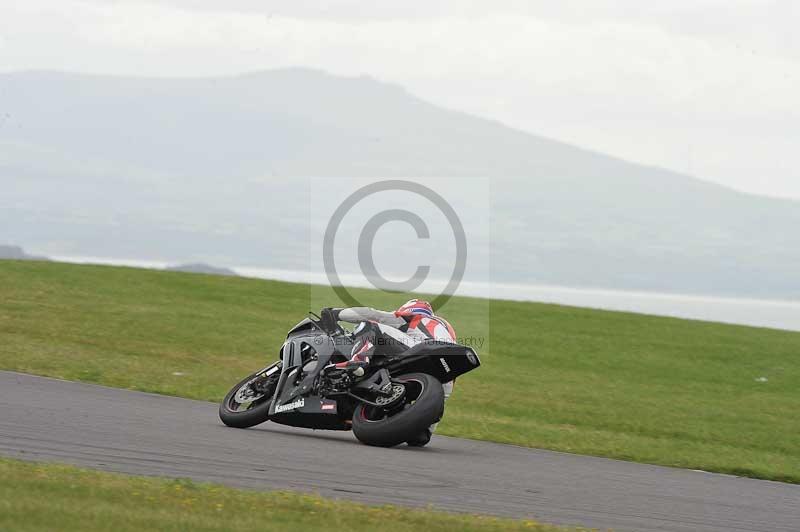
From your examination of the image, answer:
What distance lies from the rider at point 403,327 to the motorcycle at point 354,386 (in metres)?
0.06

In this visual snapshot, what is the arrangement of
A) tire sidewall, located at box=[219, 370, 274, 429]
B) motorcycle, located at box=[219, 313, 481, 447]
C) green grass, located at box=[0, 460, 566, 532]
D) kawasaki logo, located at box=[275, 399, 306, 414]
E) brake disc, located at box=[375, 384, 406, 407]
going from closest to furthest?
green grass, located at box=[0, 460, 566, 532] → motorcycle, located at box=[219, 313, 481, 447] → brake disc, located at box=[375, 384, 406, 407] → kawasaki logo, located at box=[275, 399, 306, 414] → tire sidewall, located at box=[219, 370, 274, 429]

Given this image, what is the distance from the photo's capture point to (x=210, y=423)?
42.1ft

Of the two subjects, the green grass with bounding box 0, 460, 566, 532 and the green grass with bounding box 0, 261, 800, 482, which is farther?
the green grass with bounding box 0, 261, 800, 482

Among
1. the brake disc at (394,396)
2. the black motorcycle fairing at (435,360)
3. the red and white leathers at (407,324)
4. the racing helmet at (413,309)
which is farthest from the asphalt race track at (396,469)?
the racing helmet at (413,309)

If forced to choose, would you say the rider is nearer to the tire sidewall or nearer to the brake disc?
the brake disc

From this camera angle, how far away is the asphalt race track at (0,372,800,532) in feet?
29.3

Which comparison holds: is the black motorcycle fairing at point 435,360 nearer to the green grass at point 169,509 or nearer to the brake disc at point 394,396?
the brake disc at point 394,396

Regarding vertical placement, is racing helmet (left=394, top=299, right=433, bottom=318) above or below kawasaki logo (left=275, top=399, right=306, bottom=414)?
above

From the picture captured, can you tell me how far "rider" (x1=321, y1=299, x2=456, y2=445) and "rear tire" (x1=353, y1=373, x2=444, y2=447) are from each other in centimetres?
41

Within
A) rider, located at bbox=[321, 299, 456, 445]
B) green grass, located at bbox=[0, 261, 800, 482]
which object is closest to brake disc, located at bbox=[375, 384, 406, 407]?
rider, located at bbox=[321, 299, 456, 445]

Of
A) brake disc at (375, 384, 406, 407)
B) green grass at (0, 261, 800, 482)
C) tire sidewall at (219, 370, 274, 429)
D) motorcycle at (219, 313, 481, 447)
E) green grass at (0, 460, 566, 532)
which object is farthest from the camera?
green grass at (0, 261, 800, 482)

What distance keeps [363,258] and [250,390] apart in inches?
77.3

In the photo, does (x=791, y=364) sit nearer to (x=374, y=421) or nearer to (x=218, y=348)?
(x=218, y=348)

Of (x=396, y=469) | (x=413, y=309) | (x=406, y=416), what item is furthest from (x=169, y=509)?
(x=413, y=309)
